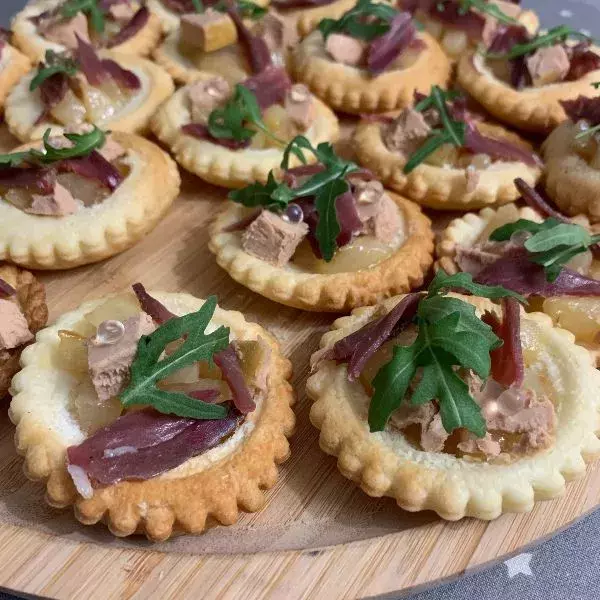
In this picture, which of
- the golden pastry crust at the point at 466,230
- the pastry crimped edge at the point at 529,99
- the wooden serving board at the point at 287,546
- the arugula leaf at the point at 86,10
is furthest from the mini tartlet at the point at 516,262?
the arugula leaf at the point at 86,10

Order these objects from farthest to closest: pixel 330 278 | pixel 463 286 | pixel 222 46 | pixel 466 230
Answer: pixel 222 46 → pixel 466 230 → pixel 330 278 → pixel 463 286

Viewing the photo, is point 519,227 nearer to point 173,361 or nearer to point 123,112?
point 173,361

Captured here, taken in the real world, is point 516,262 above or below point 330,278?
above

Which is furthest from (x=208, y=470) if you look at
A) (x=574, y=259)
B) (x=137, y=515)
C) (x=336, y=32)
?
(x=336, y=32)

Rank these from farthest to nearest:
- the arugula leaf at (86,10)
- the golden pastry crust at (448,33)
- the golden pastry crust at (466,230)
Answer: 1. the golden pastry crust at (448,33)
2. the arugula leaf at (86,10)
3. the golden pastry crust at (466,230)

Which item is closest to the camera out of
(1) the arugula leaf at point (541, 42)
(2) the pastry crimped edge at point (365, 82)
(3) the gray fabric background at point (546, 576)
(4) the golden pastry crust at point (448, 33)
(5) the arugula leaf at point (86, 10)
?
(3) the gray fabric background at point (546, 576)

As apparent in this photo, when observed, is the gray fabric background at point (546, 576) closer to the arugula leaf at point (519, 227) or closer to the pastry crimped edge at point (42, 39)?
the arugula leaf at point (519, 227)

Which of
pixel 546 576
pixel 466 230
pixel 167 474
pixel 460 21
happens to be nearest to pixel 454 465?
pixel 546 576
